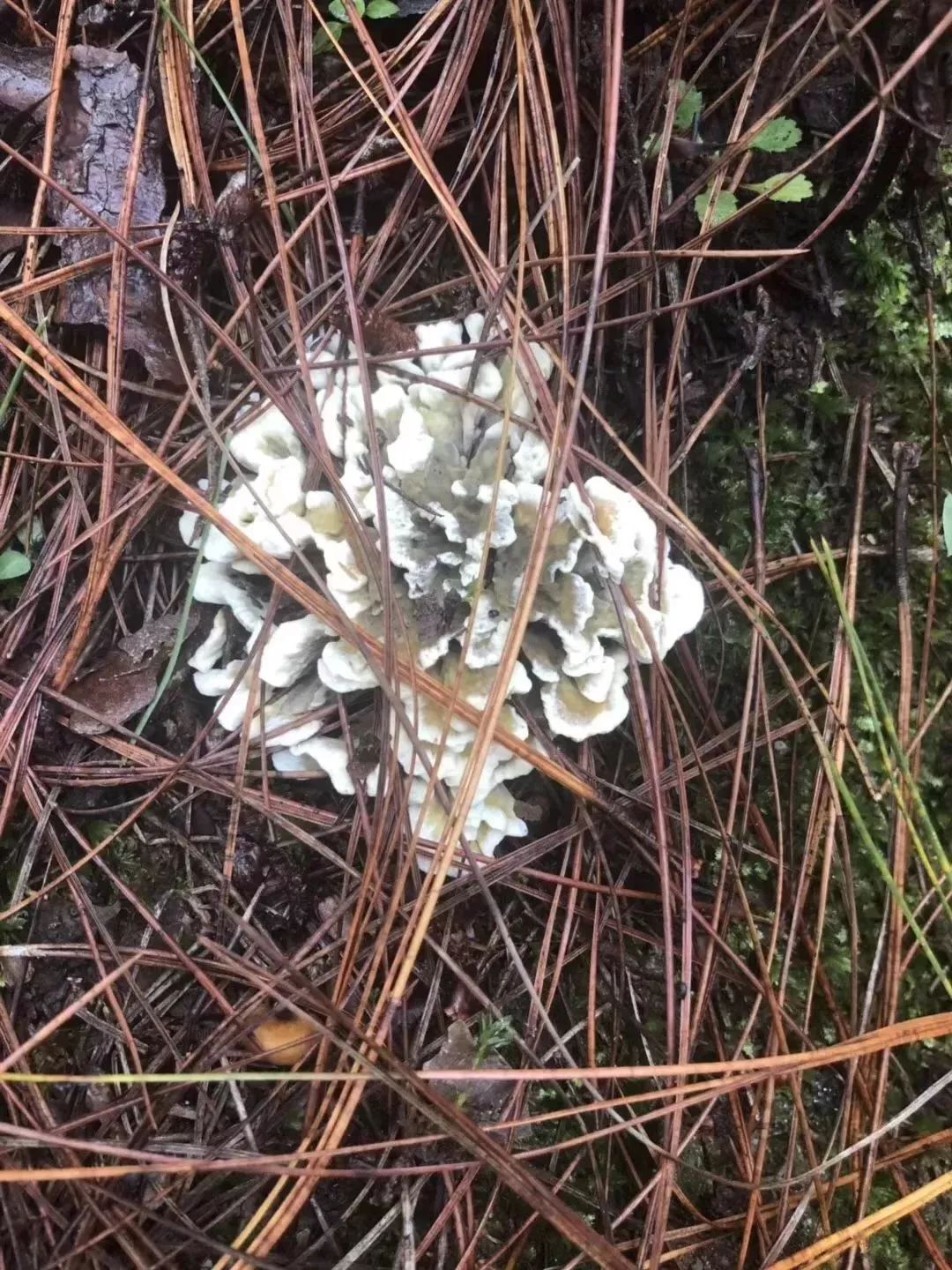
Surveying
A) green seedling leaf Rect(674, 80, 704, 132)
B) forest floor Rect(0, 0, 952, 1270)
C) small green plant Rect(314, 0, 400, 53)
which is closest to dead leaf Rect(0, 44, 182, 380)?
forest floor Rect(0, 0, 952, 1270)

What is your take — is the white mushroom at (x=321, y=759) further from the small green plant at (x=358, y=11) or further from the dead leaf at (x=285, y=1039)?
the small green plant at (x=358, y=11)

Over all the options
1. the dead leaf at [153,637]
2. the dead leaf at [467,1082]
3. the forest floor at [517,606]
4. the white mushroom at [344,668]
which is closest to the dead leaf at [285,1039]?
the forest floor at [517,606]

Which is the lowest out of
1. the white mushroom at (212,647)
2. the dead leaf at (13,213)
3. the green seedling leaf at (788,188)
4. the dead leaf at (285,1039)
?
the dead leaf at (285,1039)

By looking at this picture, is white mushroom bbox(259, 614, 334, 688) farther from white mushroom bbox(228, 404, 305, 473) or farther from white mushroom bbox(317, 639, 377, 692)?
white mushroom bbox(228, 404, 305, 473)

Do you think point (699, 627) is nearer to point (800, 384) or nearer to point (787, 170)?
point (800, 384)

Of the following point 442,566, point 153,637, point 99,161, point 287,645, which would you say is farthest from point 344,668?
point 99,161

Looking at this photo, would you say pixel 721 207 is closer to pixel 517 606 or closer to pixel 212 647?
pixel 517 606
